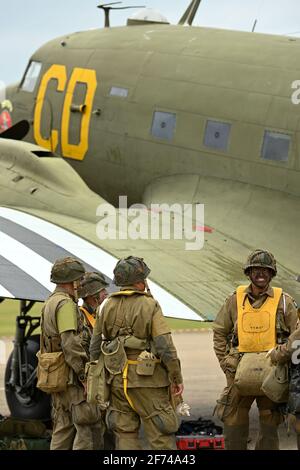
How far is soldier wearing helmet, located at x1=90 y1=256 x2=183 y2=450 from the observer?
8.87 m

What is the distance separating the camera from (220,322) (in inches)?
385

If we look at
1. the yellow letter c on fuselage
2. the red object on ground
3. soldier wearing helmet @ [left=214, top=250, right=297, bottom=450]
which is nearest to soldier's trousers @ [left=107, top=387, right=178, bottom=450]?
soldier wearing helmet @ [left=214, top=250, right=297, bottom=450]

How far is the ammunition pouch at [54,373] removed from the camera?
31.3 feet

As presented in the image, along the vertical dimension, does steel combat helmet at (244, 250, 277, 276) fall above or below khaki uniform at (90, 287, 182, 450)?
above

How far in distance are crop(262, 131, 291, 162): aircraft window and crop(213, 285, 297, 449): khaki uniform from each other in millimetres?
3964

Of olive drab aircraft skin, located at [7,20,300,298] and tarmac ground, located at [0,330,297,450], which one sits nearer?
tarmac ground, located at [0,330,297,450]

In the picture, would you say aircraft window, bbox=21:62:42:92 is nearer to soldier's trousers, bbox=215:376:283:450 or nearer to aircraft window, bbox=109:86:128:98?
aircraft window, bbox=109:86:128:98

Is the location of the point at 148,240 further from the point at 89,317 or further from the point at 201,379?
the point at 201,379

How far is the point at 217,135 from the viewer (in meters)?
14.0

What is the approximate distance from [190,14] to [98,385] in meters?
9.39

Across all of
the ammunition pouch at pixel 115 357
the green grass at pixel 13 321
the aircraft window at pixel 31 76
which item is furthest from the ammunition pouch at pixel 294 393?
the green grass at pixel 13 321

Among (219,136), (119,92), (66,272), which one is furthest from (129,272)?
A: (119,92)

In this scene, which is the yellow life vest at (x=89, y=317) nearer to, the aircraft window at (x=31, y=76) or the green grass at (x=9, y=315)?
the aircraft window at (x=31, y=76)

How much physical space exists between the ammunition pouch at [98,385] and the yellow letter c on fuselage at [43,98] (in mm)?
8012
